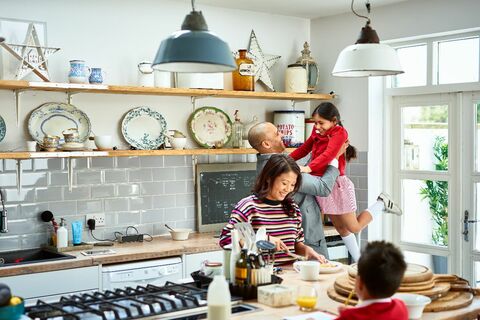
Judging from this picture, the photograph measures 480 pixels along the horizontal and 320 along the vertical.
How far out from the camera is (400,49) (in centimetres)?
602

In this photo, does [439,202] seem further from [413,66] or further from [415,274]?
[415,274]

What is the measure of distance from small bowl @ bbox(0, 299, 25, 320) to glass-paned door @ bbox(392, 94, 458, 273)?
158 inches

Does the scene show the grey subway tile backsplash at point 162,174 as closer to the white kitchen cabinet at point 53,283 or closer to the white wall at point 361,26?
the white kitchen cabinet at point 53,283

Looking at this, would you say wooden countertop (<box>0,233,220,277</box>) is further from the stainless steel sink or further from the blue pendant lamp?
the blue pendant lamp

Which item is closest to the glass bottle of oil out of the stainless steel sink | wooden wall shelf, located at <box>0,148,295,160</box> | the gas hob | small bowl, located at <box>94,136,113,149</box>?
the gas hob

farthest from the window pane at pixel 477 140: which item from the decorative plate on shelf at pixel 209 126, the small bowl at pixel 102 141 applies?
the small bowl at pixel 102 141

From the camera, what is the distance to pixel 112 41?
530cm

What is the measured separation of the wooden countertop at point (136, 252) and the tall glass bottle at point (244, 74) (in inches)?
50.6

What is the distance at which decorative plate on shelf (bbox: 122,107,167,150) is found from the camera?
17.6 feet

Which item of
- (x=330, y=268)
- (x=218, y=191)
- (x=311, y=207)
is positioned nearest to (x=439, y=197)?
(x=311, y=207)

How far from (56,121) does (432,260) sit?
3.34m

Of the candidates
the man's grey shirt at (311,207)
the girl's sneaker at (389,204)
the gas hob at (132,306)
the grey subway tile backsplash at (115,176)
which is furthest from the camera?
the girl's sneaker at (389,204)

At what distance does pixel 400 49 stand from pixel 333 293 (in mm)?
3437

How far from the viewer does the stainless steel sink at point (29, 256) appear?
15.3 ft
